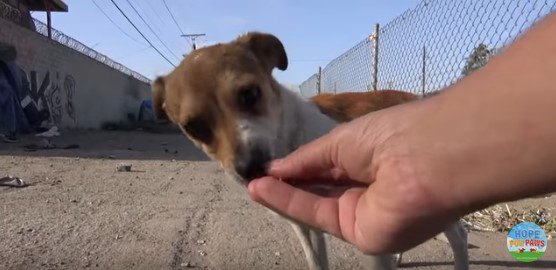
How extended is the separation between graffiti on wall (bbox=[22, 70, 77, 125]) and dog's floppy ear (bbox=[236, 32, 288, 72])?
14994 mm

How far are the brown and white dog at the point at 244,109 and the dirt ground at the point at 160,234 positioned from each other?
708 mm

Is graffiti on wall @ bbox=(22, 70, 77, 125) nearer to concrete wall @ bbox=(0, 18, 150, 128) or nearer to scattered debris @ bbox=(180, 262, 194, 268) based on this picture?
concrete wall @ bbox=(0, 18, 150, 128)

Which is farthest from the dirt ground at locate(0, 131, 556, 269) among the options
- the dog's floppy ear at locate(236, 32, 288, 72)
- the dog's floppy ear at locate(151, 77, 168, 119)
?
the dog's floppy ear at locate(236, 32, 288, 72)

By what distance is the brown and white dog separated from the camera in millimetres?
2617

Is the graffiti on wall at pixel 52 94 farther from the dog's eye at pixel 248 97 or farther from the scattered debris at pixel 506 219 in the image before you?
the dog's eye at pixel 248 97

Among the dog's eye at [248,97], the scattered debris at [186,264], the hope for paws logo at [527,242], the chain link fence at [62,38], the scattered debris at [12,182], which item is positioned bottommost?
the scattered debris at [186,264]

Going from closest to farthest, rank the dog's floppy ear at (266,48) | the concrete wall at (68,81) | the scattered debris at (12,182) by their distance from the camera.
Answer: the dog's floppy ear at (266,48)
the scattered debris at (12,182)
the concrete wall at (68,81)

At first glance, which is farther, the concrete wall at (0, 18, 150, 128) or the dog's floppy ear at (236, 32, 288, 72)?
the concrete wall at (0, 18, 150, 128)

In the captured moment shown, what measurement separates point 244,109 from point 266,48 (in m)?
0.93

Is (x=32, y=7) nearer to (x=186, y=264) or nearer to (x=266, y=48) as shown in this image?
(x=186, y=264)

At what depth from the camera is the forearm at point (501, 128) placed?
88 centimetres

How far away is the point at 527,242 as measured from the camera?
449cm

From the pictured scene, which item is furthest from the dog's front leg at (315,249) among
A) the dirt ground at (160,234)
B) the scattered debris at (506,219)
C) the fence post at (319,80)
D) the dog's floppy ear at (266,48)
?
the fence post at (319,80)

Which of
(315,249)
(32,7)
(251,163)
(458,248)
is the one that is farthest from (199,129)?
(32,7)
